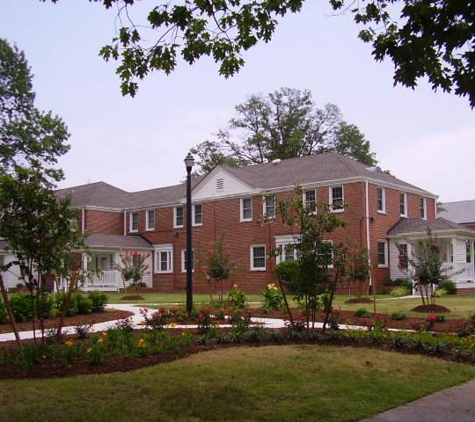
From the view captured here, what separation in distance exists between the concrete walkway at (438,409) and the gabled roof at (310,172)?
22.7 metres

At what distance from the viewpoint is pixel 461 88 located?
20.1ft

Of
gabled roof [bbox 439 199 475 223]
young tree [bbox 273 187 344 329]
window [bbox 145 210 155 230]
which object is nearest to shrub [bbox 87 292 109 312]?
young tree [bbox 273 187 344 329]

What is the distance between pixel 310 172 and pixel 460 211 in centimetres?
2776

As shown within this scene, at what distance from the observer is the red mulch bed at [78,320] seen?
1373cm

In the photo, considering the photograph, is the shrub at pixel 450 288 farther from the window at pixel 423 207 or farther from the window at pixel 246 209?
the window at pixel 246 209

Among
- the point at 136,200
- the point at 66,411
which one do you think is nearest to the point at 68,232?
the point at 66,411

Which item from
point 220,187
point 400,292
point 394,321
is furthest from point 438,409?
point 220,187

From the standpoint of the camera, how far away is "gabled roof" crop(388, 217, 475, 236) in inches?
1152

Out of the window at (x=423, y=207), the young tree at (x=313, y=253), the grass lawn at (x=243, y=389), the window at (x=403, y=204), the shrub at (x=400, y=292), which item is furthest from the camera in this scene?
the window at (x=423, y=207)

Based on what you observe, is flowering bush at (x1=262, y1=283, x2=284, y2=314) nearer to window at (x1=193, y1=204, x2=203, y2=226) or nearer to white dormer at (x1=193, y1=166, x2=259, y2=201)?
white dormer at (x1=193, y1=166, x2=259, y2=201)

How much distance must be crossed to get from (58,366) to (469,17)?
6.46m

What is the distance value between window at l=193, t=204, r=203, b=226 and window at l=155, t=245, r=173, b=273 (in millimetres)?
2649

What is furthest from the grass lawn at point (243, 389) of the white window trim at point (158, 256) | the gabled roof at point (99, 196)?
the gabled roof at point (99, 196)

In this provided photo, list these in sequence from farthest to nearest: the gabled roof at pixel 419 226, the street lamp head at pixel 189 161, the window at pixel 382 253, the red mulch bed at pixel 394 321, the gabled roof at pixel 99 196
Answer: the gabled roof at pixel 99 196
the window at pixel 382 253
the gabled roof at pixel 419 226
the street lamp head at pixel 189 161
the red mulch bed at pixel 394 321
